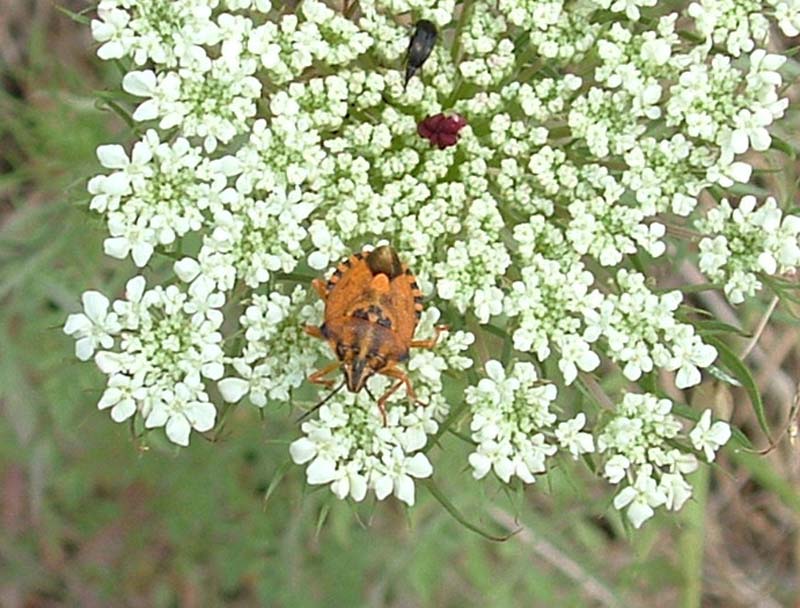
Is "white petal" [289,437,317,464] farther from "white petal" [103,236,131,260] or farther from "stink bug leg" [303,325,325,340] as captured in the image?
"white petal" [103,236,131,260]

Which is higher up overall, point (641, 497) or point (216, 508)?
point (641, 497)

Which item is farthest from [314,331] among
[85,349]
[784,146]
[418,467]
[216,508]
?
[216,508]

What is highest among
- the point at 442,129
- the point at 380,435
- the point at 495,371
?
the point at 442,129

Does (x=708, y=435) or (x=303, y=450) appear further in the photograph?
(x=708, y=435)

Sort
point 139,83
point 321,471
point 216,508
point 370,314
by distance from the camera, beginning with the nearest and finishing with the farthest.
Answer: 1. point 370,314
2. point 321,471
3. point 139,83
4. point 216,508

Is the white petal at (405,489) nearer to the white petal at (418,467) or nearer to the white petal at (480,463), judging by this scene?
the white petal at (418,467)

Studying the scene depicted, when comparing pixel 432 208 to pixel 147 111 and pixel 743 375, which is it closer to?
pixel 147 111

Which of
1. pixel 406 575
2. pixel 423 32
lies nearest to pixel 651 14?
pixel 423 32

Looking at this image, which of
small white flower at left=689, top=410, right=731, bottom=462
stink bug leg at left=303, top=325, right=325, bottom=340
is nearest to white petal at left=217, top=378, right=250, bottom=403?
stink bug leg at left=303, top=325, right=325, bottom=340

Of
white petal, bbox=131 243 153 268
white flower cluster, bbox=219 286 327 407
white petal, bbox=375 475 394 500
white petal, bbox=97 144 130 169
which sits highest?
white petal, bbox=97 144 130 169
